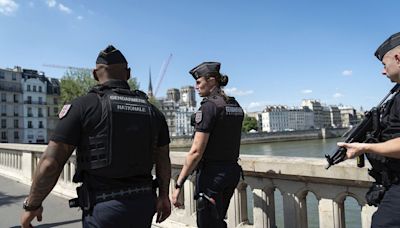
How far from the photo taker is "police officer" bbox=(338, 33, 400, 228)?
212 cm

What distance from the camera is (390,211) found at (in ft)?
7.06

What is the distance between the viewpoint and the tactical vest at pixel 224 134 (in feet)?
11.3

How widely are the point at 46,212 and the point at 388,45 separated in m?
5.92

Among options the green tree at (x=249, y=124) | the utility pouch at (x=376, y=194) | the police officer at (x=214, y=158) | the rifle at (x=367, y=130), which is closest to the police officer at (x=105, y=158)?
the police officer at (x=214, y=158)

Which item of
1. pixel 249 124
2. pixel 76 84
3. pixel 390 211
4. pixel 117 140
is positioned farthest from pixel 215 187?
pixel 249 124

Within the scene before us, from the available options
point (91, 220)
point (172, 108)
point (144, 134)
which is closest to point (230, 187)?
point (144, 134)

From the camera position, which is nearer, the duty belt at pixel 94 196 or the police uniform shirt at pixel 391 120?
the police uniform shirt at pixel 391 120

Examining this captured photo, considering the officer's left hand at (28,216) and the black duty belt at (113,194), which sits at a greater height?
the black duty belt at (113,194)

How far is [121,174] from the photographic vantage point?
2.55 m

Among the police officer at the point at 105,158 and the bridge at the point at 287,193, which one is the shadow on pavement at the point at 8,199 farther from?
the police officer at the point at 105,158

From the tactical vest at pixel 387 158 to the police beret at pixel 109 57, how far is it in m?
1.84

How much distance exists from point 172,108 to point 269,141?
6022 cm

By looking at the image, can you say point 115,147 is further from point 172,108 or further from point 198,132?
point 172,108

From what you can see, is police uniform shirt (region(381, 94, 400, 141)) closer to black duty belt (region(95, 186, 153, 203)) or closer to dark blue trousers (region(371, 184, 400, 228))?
dark blue trousers (region(371, 184, 400, 228))
